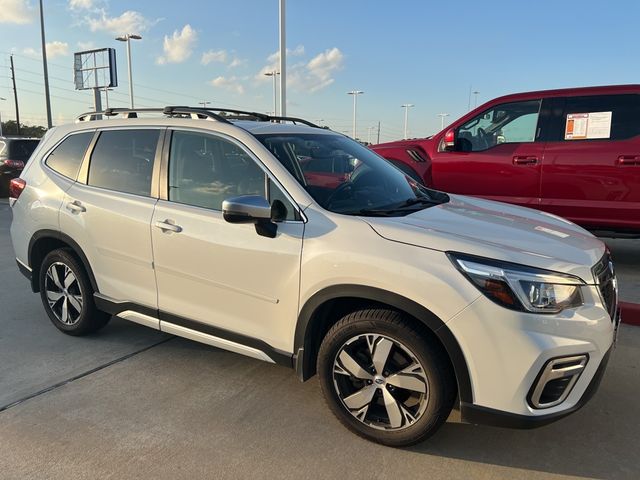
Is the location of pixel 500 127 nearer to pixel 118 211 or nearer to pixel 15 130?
pixel 118 211

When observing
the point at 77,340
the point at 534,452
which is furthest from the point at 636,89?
the point at 77,340

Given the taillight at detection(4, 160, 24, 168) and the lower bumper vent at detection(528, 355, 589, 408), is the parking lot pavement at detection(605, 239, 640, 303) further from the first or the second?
the taillight at detection(4, 160, 24, 168)

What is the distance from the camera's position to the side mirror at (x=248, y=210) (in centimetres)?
265

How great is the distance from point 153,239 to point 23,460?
1383 millimetres

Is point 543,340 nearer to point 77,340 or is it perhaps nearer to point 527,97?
point 77,340

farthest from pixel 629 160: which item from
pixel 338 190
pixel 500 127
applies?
pixel 338 190

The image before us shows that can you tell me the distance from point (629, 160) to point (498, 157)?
4.53ft

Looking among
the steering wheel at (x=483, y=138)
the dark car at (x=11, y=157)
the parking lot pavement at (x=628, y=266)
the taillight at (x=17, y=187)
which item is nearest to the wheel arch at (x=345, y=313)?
the taillight at (x=17, y=187)

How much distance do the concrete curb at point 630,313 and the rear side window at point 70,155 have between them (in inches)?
178

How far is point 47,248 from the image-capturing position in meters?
4.16

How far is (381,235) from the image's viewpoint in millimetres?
2494

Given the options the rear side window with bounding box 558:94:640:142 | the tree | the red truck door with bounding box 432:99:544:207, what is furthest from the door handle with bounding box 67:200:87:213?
the tree

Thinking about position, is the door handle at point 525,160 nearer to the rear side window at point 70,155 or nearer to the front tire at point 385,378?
the front tire at point 385,378

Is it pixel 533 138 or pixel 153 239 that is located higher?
pixel 533 138
